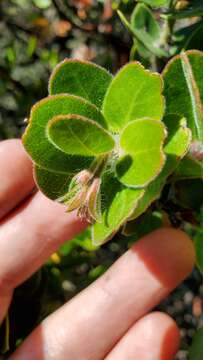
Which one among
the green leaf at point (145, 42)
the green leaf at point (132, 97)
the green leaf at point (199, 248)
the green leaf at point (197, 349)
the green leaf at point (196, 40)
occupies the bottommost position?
the green leaf at point (197, 349)

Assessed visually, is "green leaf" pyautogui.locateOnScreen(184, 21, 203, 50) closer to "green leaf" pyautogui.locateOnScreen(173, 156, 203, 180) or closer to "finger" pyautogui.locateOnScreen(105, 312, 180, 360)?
"green leaf" pyautogui.locateOnScreen(173, 156, 203, 180)

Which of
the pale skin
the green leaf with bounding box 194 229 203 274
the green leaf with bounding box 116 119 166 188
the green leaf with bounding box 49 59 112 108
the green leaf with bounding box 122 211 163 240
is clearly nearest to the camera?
the green leaf with bounding box 116 119 166 188

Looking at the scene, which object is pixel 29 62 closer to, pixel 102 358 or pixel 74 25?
pixel 74 25

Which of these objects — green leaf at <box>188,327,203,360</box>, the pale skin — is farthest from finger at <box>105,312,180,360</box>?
green leaf at <box>188,327,203,360</box>

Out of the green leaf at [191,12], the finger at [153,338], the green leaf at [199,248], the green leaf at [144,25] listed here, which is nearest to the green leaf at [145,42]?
the green leaf at [144,25]

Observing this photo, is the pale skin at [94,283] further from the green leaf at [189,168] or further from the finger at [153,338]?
the green leaf at [189,168]

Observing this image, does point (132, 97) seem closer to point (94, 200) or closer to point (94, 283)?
point (94, 200)

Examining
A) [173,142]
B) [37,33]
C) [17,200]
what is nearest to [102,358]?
[17,200]
